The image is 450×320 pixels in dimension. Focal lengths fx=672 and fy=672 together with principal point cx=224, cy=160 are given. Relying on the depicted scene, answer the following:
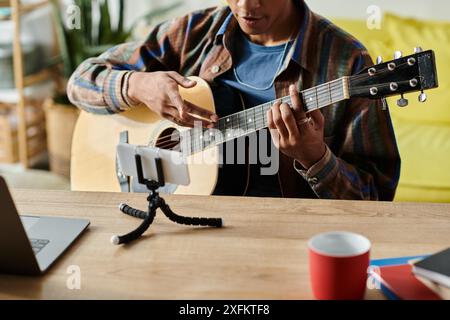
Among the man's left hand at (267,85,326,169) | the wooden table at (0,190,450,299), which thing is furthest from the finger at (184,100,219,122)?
the wooden table at (0,190,450,299)

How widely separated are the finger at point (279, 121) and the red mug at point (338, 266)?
48 centimetres

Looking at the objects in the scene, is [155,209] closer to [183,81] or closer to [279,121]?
[279,121]

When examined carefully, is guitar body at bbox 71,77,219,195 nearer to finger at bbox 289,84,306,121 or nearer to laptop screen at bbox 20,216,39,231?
finger at bbox 289,84,306,121

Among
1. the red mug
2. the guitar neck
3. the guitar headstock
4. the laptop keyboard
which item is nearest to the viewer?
the red mug

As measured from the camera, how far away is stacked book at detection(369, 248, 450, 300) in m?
0.92

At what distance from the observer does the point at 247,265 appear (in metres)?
1.03

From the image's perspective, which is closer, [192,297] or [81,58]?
[192,297]

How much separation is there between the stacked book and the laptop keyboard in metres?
0.52

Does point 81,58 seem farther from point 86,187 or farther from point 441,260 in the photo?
point 441,260

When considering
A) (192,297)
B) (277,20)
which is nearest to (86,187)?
(277,20)

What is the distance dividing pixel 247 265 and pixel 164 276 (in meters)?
0.13

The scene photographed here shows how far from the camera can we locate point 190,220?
118 cm

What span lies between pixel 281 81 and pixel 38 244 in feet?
2.45

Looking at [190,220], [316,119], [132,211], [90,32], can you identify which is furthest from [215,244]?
[90,32]
